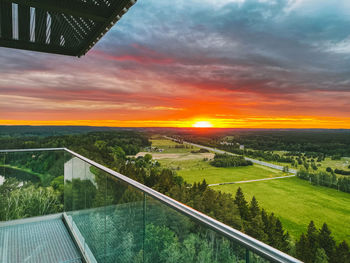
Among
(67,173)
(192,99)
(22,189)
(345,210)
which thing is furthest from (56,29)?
(345,210)

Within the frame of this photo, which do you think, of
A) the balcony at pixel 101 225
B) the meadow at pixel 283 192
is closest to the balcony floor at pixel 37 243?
the balcony at pixel 101 225

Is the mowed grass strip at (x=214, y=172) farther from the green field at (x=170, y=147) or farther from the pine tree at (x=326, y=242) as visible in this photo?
the pine tree at (x=326, y=242)

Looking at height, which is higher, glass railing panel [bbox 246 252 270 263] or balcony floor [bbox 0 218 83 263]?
glass railing panel [bbox 246 252 270 263]

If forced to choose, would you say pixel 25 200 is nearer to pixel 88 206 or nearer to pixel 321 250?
pixel 88 206

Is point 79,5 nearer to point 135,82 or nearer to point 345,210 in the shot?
point 135,82

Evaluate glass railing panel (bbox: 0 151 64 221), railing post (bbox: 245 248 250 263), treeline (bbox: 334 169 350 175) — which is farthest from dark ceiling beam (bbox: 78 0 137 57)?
treeline (bbox: 334 169 350 175)

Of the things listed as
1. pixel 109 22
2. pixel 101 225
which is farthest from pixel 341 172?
pixel 109 22

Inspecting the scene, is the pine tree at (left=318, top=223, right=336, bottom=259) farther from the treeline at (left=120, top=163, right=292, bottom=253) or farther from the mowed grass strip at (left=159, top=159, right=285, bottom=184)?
the mowed grass strip at (left=159, top=159, right=285, bottom=184)
